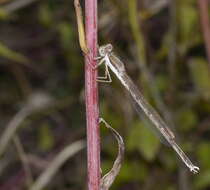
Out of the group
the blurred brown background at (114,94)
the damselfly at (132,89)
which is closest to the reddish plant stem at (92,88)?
the damselfly at (132,89)

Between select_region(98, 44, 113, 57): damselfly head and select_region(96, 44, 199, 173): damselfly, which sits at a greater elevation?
select_region(98, 44, 113, 57): damselfly head

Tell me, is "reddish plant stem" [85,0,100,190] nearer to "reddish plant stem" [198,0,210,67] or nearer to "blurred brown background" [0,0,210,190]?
"blurred brown background" [0,0,210,190]

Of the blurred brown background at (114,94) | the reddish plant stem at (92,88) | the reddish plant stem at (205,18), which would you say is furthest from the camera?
the blurred brown background at (114,94)

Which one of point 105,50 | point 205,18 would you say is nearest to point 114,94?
Result: point 205,18

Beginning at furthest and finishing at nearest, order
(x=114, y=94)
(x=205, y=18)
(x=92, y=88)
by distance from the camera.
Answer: (x=114, y=94) < (x=205, y=18) < (x=92, y=88)

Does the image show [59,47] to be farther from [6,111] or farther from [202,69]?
[202,69]

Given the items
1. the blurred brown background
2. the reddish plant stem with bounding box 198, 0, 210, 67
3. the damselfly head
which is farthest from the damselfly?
the reddish plant stem with bounding box 198, 0, 210, 67

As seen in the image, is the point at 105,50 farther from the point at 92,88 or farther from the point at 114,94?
the point at 114,94

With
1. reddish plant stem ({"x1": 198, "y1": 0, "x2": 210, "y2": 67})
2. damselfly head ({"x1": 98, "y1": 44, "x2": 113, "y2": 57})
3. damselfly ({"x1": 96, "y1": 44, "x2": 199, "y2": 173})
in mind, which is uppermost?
reddish plant stem ({"x1": 198, "y1": 0, "x2": 210, "y2": 67})

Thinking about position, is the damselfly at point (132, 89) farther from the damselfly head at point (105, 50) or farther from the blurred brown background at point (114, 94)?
the blurred brown background at point (114, 94)

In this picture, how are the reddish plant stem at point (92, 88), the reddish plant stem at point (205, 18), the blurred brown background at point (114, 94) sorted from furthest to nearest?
1. the blurred brown background at point (114, 94)
2. the reddish plant stem at point (205, 18)
3. the reddish plant stem at point (92, 88)

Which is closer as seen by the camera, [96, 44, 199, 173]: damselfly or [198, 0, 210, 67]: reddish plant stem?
[96, 44, 199, 173]: damselfly

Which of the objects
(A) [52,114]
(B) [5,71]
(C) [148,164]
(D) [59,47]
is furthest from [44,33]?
(C) [148,164]
